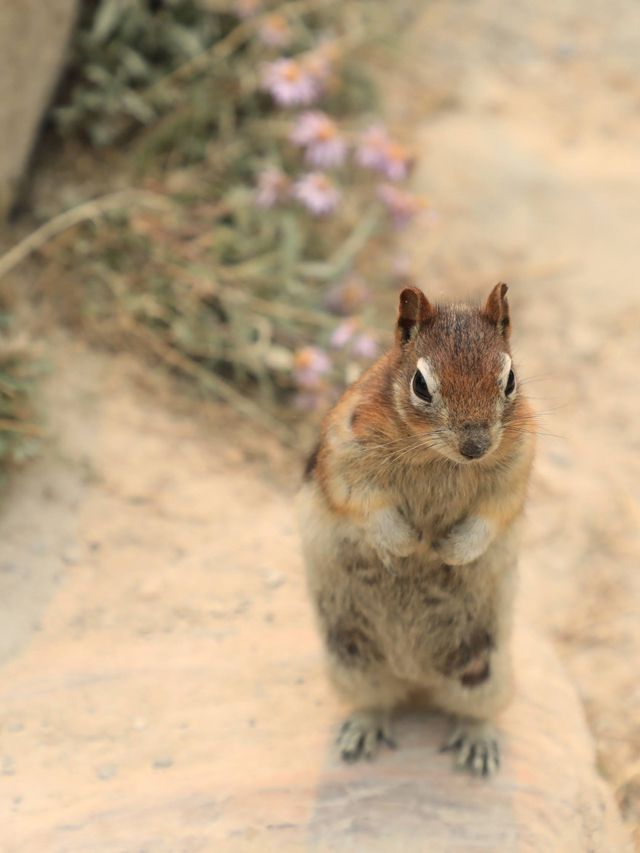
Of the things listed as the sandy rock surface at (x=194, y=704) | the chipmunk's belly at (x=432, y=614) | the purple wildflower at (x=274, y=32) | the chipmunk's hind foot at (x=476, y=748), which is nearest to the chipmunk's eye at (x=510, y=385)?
the chipmunk's belly at (x=432, y=614)

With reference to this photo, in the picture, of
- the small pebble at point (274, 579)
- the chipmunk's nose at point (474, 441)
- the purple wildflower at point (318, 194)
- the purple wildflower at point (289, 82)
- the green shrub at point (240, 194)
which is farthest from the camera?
the purple wildflower at point (289, 82)

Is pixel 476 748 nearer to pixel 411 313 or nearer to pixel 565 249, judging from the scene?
pixel 411 313

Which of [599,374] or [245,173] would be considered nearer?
[599,374]

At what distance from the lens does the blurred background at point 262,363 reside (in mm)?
3572

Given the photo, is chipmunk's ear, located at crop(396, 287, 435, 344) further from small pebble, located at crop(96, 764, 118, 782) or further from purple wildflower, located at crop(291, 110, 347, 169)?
purple wildflower, located at crop(291, 110, 347, 169)

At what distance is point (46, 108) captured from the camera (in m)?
5.82

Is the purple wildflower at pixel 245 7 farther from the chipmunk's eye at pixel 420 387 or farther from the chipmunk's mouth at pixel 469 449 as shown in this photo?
the chipmunk's mouth at pixel 469 449

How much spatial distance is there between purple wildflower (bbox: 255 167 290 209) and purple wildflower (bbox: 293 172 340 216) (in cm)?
8

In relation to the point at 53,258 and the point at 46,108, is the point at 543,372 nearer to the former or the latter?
the point at 53,258

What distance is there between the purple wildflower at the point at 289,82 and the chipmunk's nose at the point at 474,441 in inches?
144

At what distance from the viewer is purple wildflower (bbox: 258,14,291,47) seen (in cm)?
594

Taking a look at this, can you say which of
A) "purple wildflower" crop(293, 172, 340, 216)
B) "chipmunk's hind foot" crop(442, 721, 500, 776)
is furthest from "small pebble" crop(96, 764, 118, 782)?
"purple wildflower" crop(293, 172, 340, 216)

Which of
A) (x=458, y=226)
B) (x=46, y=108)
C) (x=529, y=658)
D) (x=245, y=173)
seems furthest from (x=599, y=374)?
(x=46, y=108)

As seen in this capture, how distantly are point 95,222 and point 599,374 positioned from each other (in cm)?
275
